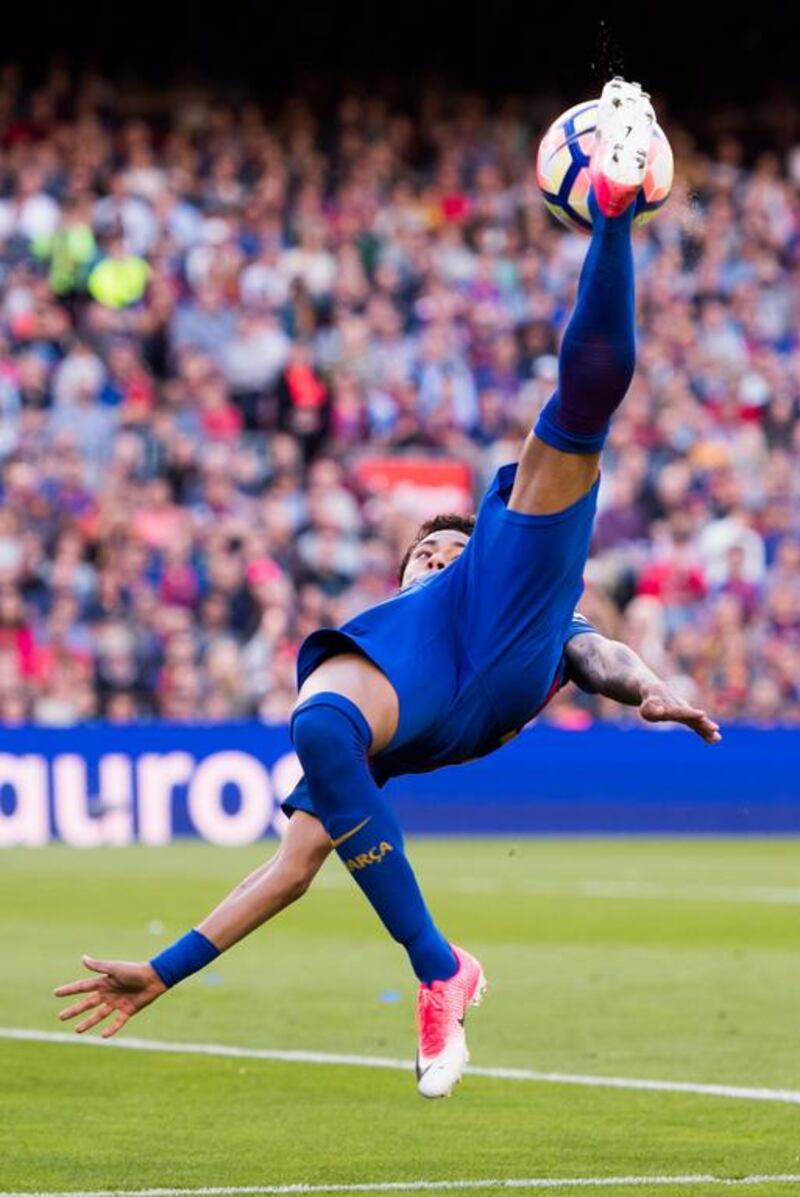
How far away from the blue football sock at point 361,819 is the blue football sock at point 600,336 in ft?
3.24

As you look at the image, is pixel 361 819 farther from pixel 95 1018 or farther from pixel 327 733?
pixel 95 1018

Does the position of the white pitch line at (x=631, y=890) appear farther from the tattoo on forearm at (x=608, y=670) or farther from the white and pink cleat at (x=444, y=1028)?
the white and pink cleat at (x=444, y=1028)

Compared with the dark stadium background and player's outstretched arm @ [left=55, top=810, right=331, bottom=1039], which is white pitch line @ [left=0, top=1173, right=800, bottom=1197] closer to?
player's outstretched arm @ [left=55, top=810, right=331, bottom=1039]

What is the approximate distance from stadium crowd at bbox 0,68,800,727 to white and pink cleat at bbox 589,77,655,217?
13.5m

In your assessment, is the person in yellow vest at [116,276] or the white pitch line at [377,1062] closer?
the white pitch line at [377,1062]

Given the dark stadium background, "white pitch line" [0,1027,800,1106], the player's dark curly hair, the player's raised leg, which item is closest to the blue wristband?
the player's dark curly hair

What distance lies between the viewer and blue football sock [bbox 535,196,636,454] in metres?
6.59

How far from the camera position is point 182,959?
7117mm

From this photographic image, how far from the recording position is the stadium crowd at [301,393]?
2081 centimetres

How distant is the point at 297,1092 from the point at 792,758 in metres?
12.7

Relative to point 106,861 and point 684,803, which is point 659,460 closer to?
point 684,803

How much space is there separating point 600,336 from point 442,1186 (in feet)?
7.50

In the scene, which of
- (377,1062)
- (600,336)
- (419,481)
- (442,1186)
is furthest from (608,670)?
(419,481)

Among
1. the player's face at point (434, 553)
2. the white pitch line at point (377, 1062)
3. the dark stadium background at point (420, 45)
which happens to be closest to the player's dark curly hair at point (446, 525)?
the player's face at point (434, 553)
